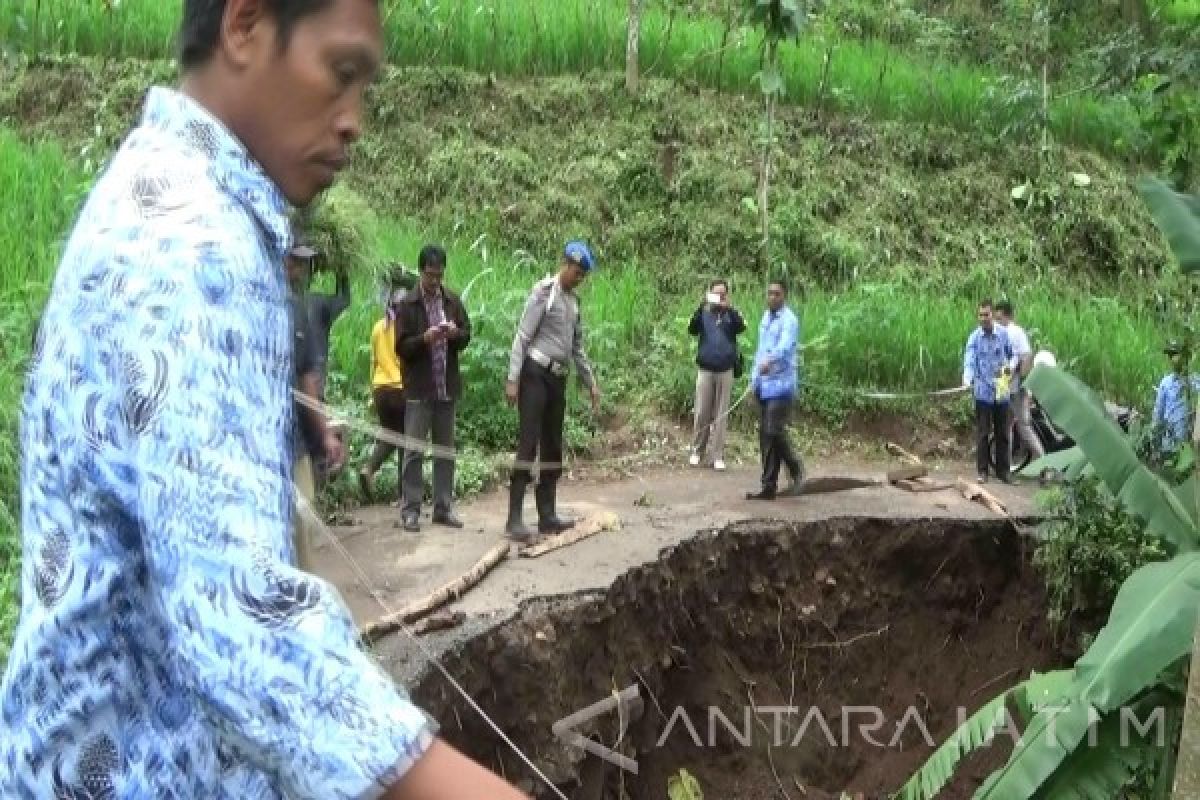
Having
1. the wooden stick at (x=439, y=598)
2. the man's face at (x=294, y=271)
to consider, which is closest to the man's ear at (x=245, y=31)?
the man's face at (x=294, y=271)

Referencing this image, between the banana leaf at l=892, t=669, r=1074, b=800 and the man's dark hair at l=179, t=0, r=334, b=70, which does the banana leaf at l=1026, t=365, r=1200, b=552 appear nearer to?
the banana leaf at l=892, t=669, r=1074, b=800

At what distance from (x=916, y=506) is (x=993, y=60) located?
10514 millimetres

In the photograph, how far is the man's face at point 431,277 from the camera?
263 inches

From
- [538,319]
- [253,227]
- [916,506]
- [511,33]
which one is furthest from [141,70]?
[253,227]

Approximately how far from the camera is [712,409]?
30.7 feet

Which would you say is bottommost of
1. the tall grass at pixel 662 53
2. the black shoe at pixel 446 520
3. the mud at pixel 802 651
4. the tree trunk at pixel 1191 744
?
the mud at pixel 802 651

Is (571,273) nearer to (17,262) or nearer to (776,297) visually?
(776,297)

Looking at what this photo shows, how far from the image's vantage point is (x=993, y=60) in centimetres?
1728

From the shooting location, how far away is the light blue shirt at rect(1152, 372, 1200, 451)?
6480 mm

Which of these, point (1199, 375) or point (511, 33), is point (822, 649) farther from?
point (511, 33)

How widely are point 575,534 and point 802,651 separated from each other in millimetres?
2448

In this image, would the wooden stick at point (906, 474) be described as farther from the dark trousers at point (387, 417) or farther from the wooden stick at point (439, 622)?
the wooden stick at point (439, 622)

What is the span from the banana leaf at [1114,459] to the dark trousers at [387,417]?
3722 mm

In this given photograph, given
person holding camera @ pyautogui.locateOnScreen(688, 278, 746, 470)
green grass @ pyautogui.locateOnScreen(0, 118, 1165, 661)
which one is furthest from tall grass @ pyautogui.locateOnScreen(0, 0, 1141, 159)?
person holding camera @ pyautogui.locateOnScreen(688, 278, 746, 470)
